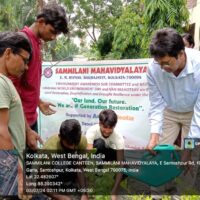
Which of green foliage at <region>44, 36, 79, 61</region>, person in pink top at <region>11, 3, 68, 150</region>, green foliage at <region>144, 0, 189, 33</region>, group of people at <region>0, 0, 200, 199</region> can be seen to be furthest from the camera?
green foliage at <region>44, 36, 79, 61</region>

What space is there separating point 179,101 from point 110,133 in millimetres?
872

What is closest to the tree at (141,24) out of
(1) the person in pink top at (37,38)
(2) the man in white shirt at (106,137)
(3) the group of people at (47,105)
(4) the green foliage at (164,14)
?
(4) the green foliage at (164,14)

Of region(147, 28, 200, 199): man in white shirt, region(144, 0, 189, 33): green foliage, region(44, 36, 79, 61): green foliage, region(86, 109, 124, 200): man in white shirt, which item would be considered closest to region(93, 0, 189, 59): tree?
region(144, 0, 189, 33): green foliage

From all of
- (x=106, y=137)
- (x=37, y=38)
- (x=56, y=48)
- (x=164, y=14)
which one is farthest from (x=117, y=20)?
(x=37, y=38)

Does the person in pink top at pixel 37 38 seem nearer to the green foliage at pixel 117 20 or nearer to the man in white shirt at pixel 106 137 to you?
the man in white shirt at pixel 106 137

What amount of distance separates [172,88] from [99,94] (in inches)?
59.9

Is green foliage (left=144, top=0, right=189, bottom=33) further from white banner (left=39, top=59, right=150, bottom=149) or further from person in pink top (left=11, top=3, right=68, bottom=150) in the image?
person in pink top (left=11, top=3, right=68, bottom=150)

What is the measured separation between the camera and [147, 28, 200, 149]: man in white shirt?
94.3 inches

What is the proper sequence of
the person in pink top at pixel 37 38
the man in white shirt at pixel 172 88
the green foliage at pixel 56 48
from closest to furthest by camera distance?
the man in white shirt at pixel 172 88 → the person in pink top at pixel 37 38 → the green foliage at pixel 56 48

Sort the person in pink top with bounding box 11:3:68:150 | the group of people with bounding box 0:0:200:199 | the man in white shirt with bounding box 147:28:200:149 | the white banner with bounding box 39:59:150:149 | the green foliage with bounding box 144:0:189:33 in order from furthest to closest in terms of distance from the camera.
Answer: the green foliage with bounding box 144:0:189:33 < the white banner with bounding box 39:59:150:149 < the person in pink top with bounding box 11:3:68:150 < the man in white shirt with bounding box 147:28:200:149 < the group of people with bounding box 0:0:200:199

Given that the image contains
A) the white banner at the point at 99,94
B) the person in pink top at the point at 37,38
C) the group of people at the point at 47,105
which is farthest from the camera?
the white banner at the point at 99,94

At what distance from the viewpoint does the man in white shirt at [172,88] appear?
239 centimetres

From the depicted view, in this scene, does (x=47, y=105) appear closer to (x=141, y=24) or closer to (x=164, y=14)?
(x=164, y=14)

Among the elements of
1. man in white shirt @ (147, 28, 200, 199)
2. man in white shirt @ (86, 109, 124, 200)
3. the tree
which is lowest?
man in white shirt @ (86, 109, 124, 200)
